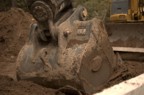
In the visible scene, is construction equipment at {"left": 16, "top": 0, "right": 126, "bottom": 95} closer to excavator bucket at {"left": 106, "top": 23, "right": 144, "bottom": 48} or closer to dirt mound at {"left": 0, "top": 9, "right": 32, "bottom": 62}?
excavator bucket at {"left": 106, "top": 23, "right": 144, "bottom": 48}

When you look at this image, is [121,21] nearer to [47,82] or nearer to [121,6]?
[121,6]

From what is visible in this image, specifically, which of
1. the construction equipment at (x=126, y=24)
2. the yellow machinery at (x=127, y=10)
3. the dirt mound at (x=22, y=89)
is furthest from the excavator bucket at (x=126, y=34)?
the dirt mound at (x=22, y=89)

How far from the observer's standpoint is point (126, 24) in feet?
27.0

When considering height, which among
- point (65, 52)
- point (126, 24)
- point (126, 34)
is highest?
point (65, 52)

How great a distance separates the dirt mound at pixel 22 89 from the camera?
4.53 metres

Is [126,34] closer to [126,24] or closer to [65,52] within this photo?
[126,24]

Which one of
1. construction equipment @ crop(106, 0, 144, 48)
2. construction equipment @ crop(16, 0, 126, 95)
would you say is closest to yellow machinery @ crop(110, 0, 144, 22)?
construction equipment @ crop(106, 0, 144, 48)

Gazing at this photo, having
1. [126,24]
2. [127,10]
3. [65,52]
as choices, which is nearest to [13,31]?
[127,10]

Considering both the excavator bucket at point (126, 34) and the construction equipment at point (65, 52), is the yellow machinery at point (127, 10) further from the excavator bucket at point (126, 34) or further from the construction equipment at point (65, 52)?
the construction equipment at point (65, 52)

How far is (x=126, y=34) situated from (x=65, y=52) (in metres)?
3.68

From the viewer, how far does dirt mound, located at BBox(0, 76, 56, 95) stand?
4529mm

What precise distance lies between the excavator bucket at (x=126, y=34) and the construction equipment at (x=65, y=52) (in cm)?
279

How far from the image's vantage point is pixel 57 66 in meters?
4.74

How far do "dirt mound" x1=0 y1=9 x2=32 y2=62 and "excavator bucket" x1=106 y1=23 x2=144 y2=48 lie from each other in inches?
150
